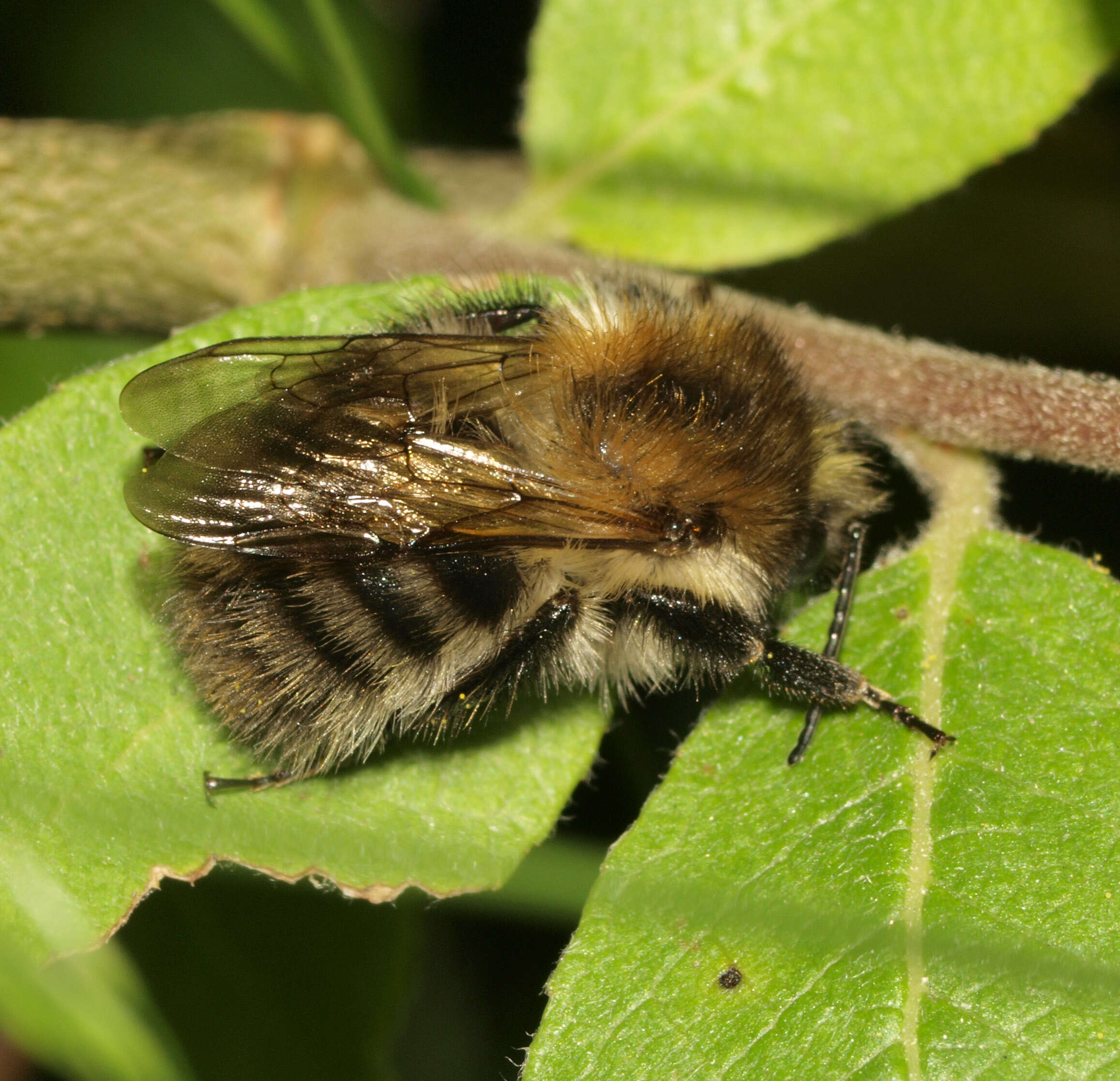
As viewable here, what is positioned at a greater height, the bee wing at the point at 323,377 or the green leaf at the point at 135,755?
the bee wing at the point at 323,377

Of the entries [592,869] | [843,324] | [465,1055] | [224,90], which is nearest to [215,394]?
[592,869]

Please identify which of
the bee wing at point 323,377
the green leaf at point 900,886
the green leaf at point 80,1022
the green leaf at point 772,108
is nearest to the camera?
the green leaf at point 80,1022

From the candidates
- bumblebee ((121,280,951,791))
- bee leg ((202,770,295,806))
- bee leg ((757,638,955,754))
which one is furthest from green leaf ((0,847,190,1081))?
bee leg ((757,638,955,754))

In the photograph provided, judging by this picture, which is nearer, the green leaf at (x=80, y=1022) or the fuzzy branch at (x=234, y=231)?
the green leaf at (x=80, y=1022)

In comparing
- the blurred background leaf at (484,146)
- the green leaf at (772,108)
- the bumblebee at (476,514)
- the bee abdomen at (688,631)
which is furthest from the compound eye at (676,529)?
the green leaf at (772,108)

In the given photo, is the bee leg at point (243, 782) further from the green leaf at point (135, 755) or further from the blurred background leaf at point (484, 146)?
the blurred background leaf at point (484, 146)

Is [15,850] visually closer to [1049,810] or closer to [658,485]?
[658,485]
